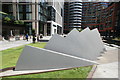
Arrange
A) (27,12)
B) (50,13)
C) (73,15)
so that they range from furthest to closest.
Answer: (73,15) < (50,13) < (27,12)

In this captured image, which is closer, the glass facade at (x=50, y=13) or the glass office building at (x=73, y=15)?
the glass facade at (x=50, y=13)

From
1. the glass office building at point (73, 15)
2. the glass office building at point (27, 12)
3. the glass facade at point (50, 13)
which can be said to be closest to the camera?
the glass office building at point (27, 12)

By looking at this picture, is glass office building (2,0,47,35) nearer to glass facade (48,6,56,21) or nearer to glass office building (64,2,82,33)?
glass facade (48,6,56,21)

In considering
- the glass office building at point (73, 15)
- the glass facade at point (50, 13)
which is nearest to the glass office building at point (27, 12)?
the glass facade at point (50, 13)

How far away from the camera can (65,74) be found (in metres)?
5.48

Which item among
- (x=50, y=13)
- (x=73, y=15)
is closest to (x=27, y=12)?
(x=50, y=13)

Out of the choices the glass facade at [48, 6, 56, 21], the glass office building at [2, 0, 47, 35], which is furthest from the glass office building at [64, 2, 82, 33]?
the glass office building at [2, 0, 47, 35]

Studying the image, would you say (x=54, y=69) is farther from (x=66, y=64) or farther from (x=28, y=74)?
(x=28, y=74)

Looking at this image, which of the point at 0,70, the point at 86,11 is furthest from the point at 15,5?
the point at 86,11

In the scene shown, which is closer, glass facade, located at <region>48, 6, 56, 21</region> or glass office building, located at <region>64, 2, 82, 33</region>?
glass facade, located at <region>48, 6, 56, 21</region>

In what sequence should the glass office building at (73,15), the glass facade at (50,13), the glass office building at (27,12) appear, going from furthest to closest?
the glass office building at (73,15)
the glass facade at (50,13)
the glass office building at (27,12)

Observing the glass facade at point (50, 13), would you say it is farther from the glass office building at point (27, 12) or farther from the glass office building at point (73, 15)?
the glass office building at point (73, 15)

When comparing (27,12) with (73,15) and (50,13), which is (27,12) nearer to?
(50,13)

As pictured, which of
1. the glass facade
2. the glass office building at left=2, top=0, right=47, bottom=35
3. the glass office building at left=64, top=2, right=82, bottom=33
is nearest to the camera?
the glass office building at left=2, top=0, right=47, bottom=35
